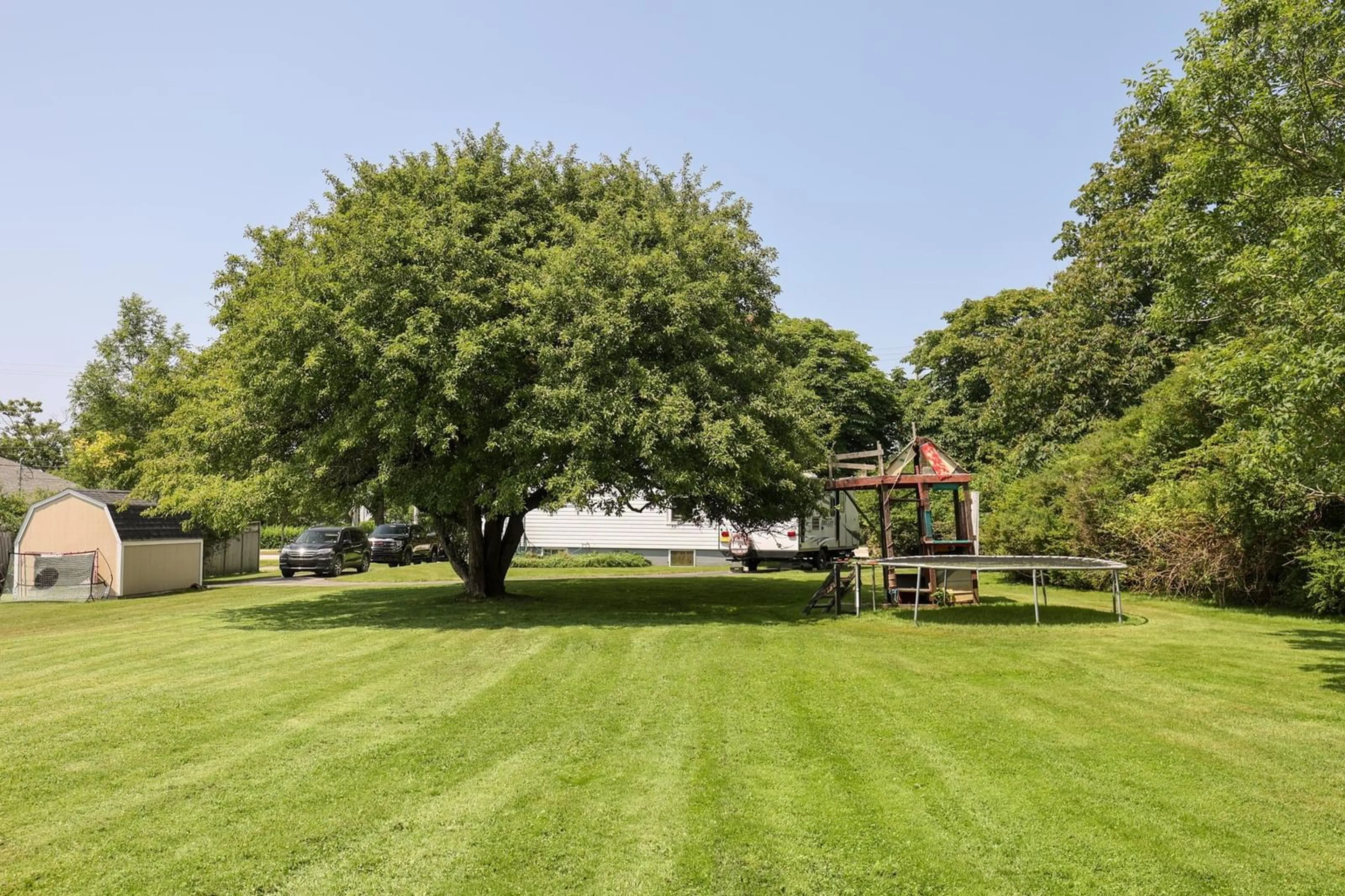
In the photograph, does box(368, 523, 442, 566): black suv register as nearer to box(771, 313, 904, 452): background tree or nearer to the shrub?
box(771, 313, 904, 452): background tree

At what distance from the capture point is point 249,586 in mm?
24016

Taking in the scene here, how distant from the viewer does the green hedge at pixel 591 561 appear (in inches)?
1284

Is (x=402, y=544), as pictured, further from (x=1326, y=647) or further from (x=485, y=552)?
(x=1326, y=647)

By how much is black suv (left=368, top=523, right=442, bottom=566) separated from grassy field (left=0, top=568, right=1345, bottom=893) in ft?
69.4

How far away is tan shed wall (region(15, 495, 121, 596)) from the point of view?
69.3 ft

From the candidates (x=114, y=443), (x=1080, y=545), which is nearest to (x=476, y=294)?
(x=1080, y=545)

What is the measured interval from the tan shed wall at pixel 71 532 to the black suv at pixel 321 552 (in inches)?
276

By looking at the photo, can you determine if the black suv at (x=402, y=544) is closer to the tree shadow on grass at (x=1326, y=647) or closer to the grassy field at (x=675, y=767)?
the grassy field at (x=675, y=767)

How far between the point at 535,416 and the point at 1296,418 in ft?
35.4

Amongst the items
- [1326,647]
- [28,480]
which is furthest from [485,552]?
[28,480]

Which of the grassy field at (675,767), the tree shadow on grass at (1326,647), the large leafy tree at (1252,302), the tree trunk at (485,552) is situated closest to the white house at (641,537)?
the tree trunk at (485,552)

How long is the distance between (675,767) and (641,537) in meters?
28.2

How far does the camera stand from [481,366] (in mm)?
14547

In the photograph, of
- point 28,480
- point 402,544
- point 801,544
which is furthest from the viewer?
point 28,480
